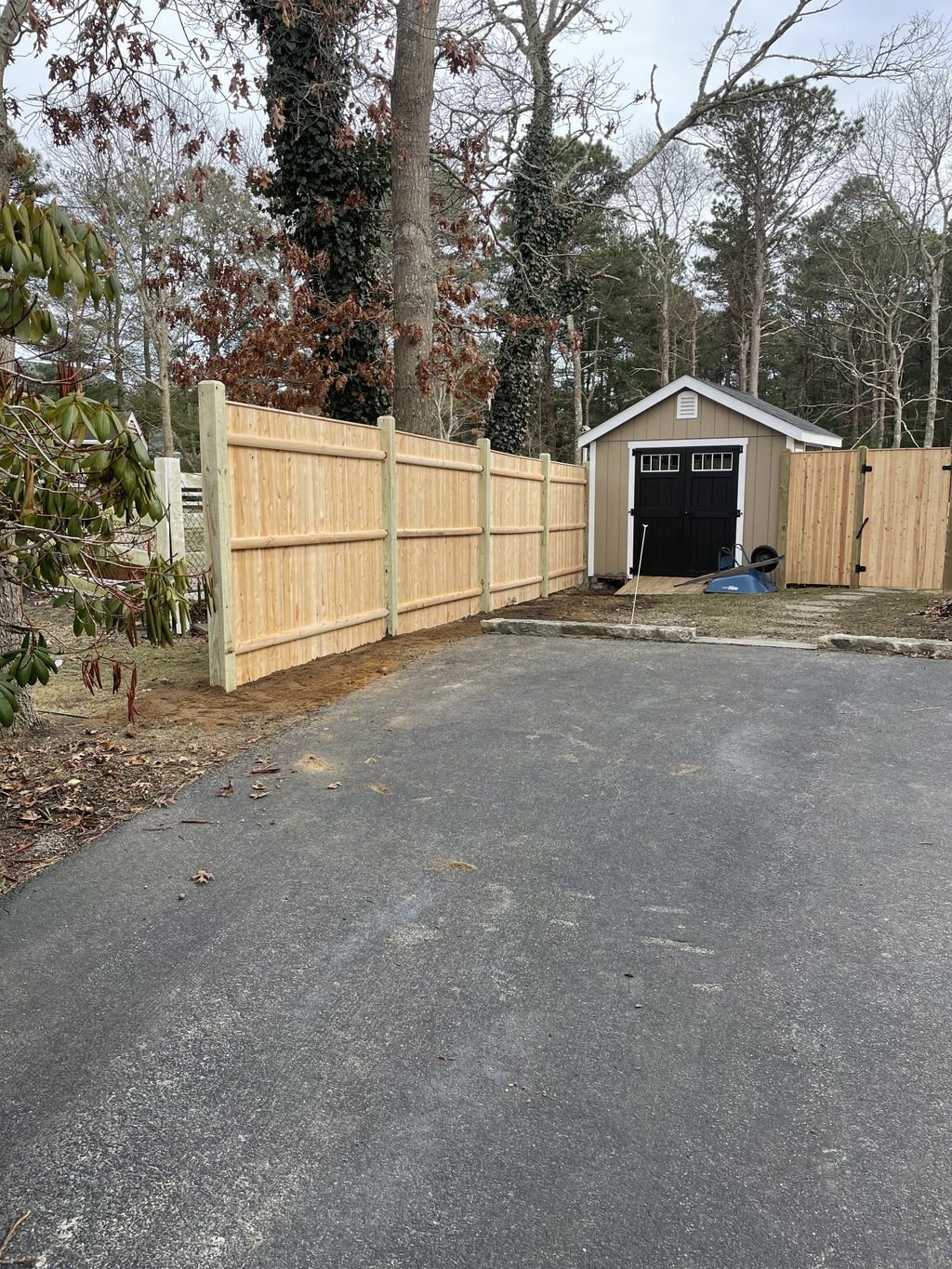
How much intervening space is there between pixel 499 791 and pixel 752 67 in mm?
14828

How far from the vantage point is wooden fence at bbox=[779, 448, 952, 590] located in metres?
11.4

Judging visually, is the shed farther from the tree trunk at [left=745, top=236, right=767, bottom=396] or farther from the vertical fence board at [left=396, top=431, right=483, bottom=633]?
the tree trunk at [left=745, top=236, right=767, bottom=396]

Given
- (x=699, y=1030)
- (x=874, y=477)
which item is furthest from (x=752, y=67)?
(x=699, y=1030)

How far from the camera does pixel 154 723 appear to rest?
Result: 190 inches

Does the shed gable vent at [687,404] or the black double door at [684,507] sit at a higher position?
the shed gable vent at [687,404]

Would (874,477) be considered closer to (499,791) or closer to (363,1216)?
(499,791)

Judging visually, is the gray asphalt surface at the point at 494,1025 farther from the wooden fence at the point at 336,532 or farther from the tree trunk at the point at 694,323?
the tree trunk at the point at 694,323

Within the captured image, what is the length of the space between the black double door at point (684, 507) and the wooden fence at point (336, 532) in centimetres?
369

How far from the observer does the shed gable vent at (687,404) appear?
13250mm

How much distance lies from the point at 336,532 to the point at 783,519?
8243 mm

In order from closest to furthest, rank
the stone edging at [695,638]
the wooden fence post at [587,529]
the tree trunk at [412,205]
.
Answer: the stone edging at [695,638], the tree trunk at [412,205], the wooden fence post at [587,529]

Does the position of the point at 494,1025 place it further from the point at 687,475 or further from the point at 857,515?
the point at 687,475

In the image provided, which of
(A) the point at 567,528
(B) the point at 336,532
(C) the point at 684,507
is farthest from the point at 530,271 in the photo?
(B) the point at 336,532

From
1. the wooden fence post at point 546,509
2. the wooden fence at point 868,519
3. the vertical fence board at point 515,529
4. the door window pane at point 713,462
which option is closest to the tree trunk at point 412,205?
the vertical fence board at point 515,529
